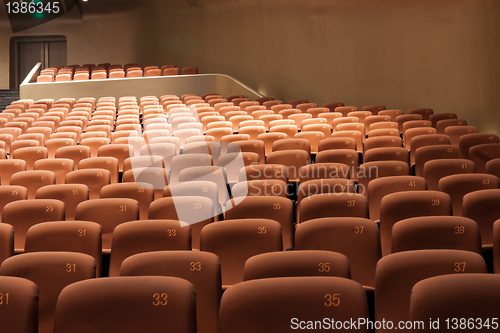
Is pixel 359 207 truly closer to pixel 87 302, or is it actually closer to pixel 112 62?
pixel 87 302

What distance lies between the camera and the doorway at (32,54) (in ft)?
41.0

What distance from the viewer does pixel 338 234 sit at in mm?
1854

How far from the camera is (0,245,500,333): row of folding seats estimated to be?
119 centimetres

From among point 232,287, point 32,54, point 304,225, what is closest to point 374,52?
point 304,225

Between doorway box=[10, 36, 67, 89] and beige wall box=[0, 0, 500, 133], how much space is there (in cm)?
370

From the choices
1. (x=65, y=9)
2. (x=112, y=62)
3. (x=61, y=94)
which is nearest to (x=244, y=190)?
(x=61, y=94)

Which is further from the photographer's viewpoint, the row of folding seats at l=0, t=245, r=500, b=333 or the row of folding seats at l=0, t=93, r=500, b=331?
the row of folding seats at l=0, t=93, r=500, b=331

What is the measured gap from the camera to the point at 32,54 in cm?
1267

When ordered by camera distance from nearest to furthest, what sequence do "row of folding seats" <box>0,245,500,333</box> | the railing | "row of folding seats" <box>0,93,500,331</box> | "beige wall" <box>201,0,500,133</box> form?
"row of folding seats" <box>0,245,500,333</box>, "row of folding seats" <box>0,93,500,331</box>, "beige wall" <box>201,0,500,133</box>, the railing

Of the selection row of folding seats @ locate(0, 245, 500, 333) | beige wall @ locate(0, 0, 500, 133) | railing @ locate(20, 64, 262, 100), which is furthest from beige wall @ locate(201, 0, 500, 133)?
row of folding seats @ locate(0, 245, 500, 333)

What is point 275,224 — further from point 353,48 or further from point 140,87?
point 140,87

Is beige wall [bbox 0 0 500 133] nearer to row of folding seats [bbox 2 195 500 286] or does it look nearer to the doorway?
row of folding seats [bbox 2 195 500 286]

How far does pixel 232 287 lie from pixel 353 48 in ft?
19.4

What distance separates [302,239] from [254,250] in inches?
8.2
